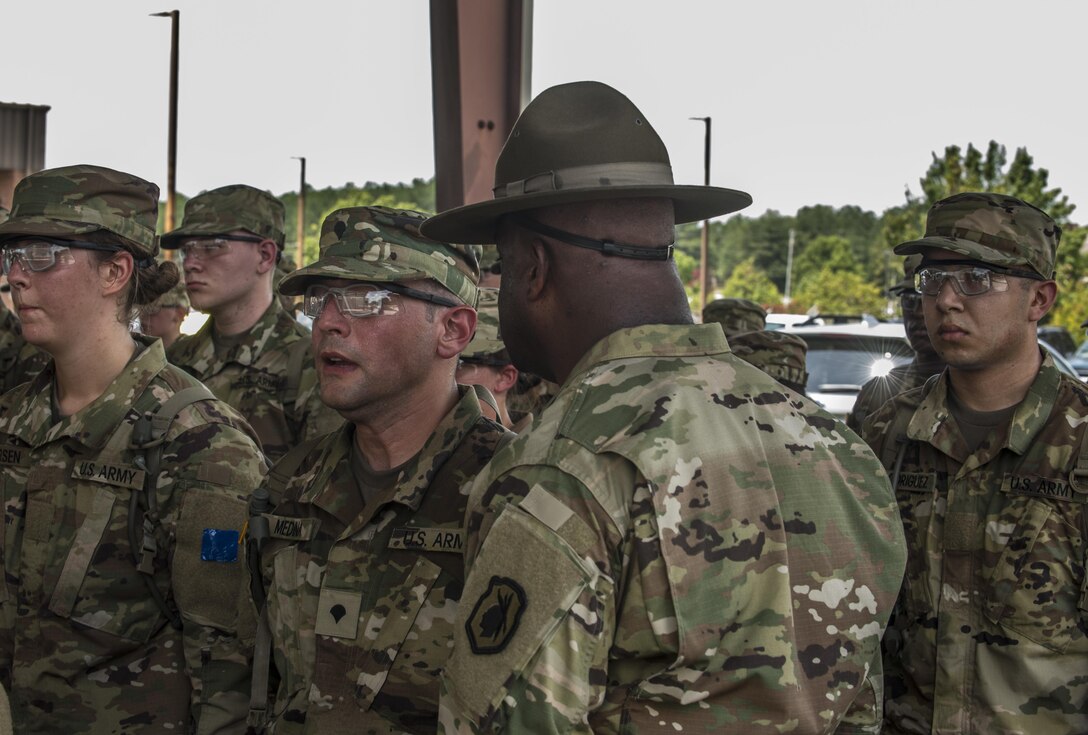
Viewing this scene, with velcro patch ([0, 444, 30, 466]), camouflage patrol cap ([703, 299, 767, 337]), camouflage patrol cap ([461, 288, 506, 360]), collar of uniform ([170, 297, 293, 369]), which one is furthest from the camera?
camouflage patrol cap ([703, 299, 767, 337])

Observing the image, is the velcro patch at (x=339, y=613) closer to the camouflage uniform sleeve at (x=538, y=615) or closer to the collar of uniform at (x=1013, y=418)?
the camouflage uniform sleeve at (x=538, y=615)

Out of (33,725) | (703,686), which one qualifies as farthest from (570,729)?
(33,725)

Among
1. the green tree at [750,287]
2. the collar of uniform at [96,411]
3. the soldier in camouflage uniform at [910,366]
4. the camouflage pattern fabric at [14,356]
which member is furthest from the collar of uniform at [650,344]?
the green tree at [750,287]

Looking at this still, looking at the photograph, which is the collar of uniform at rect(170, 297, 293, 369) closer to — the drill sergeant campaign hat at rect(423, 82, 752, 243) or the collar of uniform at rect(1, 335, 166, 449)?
the collar of uniform at rect(1, 335, 166, 449)

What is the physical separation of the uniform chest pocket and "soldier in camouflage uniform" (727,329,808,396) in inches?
89.7

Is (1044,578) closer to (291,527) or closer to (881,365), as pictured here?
(291,527)

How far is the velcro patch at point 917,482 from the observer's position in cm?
399

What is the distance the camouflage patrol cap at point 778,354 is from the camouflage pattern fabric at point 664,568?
12.8 ft

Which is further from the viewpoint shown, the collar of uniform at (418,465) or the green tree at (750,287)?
the green tree at (750,287)

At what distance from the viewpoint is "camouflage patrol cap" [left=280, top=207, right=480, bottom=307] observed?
2936mm

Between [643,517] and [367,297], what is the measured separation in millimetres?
1247

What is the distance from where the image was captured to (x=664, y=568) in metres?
1.91

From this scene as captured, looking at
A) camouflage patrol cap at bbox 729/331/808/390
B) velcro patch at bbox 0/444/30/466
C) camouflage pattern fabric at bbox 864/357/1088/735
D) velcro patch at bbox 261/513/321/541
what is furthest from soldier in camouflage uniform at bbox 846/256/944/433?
velcro patch at bbox 0/444/30/466

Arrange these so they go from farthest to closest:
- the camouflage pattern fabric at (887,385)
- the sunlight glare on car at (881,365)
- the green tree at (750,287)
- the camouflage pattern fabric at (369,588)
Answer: the green tree at (750,287) → the sunlight glare on car at (881,365) → the camouflage pattern fabric at (887,385) → the camouflage pattern fabric at (369,588)
